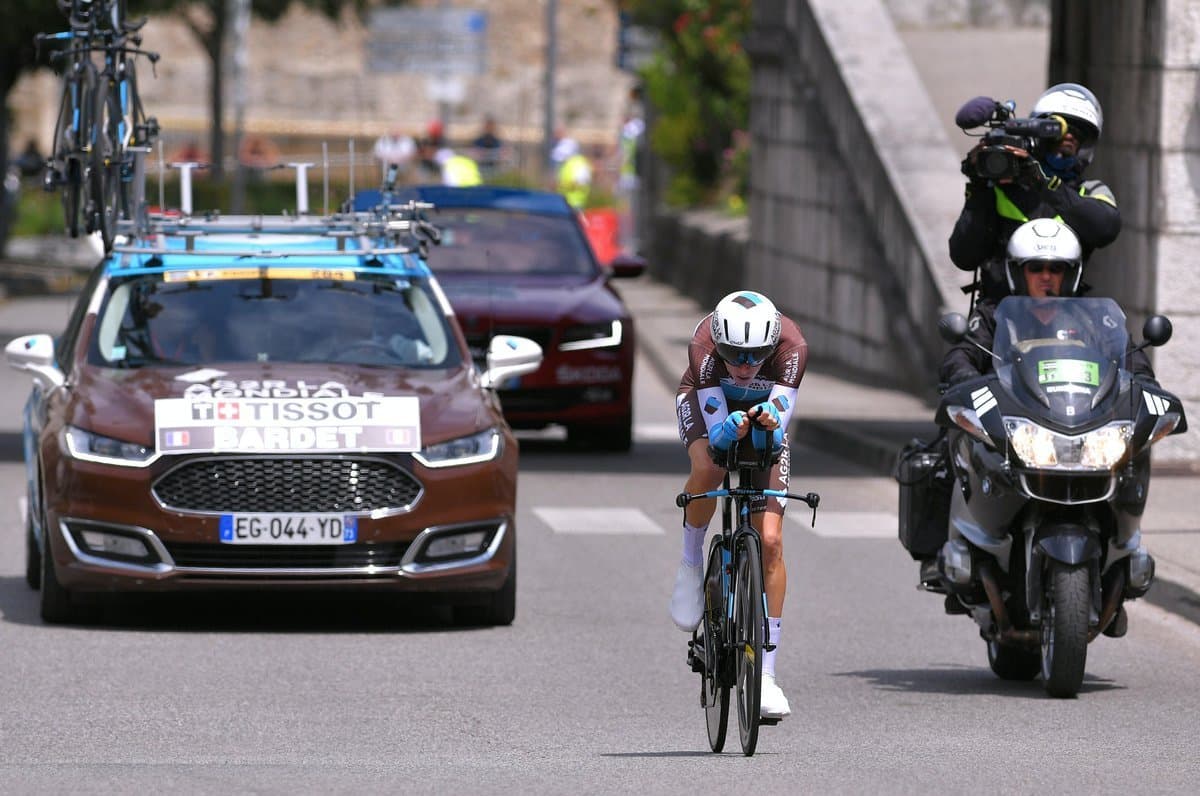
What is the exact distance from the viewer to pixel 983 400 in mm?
9891

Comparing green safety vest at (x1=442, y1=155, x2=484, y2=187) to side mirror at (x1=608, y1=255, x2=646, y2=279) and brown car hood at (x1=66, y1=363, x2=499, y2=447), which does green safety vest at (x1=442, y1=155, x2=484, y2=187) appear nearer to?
side mirror at (x1=608, y1=255, x2=646, y2=279)

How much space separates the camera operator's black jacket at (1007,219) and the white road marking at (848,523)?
425 cm

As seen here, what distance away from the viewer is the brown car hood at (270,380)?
11359 mm

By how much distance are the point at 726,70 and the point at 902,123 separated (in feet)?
49.8

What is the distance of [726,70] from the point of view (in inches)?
1526

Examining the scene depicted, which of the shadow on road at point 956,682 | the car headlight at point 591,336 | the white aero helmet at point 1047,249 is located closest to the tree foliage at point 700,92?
the car headlight at point 591,336

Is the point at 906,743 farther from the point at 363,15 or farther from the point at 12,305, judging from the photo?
the point at 363,15

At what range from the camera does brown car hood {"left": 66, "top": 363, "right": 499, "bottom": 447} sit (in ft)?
37.3

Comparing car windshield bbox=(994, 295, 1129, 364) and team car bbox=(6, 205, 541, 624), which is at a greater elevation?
car windshield bbox=(994, 295, 1129, 364)

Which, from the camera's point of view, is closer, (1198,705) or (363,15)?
(1198,705)

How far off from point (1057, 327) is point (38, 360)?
442cm

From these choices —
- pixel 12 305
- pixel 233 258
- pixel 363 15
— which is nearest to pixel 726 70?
pixel 12 305

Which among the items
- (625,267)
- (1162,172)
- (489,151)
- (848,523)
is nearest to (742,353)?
(848,523)

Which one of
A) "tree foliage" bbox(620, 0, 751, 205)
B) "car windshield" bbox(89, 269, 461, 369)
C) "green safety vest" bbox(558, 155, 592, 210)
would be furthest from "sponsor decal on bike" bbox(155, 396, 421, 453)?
"green safety vest" bbox(558, 155, 592, 210)
